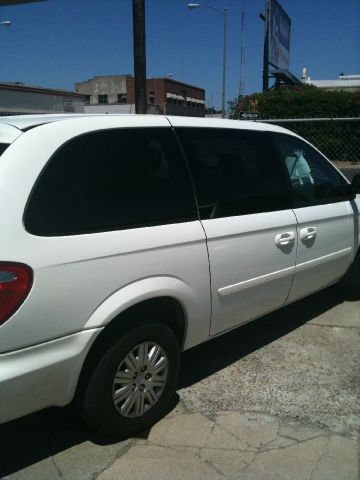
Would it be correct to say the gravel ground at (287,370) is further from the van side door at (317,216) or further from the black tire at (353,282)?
the van side door at (317,216)

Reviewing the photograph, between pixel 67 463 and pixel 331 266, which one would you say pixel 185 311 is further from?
pixel 331 266

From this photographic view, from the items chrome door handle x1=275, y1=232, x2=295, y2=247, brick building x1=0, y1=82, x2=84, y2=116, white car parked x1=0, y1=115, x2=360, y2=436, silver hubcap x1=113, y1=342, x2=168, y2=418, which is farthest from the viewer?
brick building x1=0, y1=82, x2=84, y2=116

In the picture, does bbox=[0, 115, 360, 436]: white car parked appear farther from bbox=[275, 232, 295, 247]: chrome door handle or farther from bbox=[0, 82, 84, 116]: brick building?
bbox=[0, 82, 84, 116]: brick building

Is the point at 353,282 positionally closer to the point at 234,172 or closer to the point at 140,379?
the point at 234,172

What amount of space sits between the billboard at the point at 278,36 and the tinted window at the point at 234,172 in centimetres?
2299

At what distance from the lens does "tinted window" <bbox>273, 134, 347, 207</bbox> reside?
12.8 ft

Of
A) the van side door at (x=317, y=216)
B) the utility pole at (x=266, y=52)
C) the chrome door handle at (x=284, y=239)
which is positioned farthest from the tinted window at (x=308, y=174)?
the utility pole at (x=266, y=52)

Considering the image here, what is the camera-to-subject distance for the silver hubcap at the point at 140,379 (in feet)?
8.57

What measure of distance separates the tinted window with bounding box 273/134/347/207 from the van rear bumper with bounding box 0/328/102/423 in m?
2.19

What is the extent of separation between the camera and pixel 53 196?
7.53 feet

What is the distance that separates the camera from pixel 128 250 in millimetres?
2496

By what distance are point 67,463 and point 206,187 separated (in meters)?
1.77

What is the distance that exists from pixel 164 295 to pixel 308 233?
1616 mm

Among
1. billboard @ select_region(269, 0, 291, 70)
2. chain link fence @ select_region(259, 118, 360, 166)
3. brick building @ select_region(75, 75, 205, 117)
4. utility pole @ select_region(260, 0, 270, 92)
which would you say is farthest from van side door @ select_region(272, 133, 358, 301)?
brick building @ select_region(75, 75, 205, 117)
